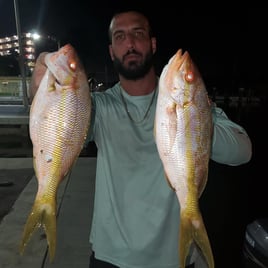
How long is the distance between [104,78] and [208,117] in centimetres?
3991

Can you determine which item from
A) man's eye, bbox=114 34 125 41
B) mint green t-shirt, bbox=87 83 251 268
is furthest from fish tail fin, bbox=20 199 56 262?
man's eye, bbox=114 34 125 41

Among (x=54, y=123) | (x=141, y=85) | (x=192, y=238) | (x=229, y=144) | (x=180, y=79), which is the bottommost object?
(x=192, y=238)

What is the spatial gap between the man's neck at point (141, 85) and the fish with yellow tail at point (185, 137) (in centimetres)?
38

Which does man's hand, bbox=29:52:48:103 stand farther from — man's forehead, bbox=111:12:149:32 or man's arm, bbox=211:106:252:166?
man's arm, bbox=211:106:252:166

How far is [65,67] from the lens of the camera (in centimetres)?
182

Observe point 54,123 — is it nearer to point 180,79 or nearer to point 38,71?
point 38,71

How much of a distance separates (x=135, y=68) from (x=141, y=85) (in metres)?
0.15

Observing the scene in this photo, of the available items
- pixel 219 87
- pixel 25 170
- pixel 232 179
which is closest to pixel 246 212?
pixel 232 179

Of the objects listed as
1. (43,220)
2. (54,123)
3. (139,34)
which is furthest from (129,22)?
(43,220)

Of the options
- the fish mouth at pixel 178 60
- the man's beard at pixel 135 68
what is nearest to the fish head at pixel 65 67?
the man's beard at pixel 135 68

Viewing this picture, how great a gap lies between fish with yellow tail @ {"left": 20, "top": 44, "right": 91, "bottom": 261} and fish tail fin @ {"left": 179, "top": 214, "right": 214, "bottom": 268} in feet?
2.02

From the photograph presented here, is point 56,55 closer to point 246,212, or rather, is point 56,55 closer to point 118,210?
point 118,210

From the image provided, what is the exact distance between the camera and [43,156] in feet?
6.05

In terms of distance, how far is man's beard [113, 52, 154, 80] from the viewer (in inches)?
81.8
